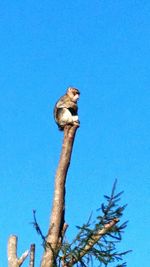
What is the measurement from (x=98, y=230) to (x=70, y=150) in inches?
49.4

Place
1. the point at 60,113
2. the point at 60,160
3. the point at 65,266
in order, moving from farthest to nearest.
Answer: the point at 60,113, the point at 60,160, the point at 65,266

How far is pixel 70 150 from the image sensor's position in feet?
30.5

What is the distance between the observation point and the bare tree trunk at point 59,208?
8.62 meters

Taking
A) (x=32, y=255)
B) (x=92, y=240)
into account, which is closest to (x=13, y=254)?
(x=32, y=255)

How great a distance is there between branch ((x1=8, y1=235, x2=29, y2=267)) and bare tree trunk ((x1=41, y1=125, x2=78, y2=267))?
0.78 meters

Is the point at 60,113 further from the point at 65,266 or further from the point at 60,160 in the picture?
the point at 65,266

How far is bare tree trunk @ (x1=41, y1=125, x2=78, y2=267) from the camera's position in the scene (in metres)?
8.62

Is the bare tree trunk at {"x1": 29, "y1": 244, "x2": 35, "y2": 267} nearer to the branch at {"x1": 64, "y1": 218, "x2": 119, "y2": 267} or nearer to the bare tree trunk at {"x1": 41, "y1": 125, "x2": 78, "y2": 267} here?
the bare tree trunk at {"x1": 41, "y1": 125, "x2": 78, "y2": 267}

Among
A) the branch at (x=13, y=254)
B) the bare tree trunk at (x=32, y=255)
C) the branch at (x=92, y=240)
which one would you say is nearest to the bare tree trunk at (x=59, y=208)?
the bare tree trunk at (x=32, y=255)

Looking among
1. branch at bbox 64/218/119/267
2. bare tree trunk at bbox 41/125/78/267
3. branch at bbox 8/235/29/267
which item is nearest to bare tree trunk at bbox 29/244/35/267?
bare tree trunk at bbox 41/125/78/267

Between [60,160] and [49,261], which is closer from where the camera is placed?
[49,261]

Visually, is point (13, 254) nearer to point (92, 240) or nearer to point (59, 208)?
point (59, 208)

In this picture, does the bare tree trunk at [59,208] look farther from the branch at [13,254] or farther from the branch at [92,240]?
the branch at [13,254]

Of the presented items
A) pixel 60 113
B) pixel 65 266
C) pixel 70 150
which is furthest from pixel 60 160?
pixel 60 113
